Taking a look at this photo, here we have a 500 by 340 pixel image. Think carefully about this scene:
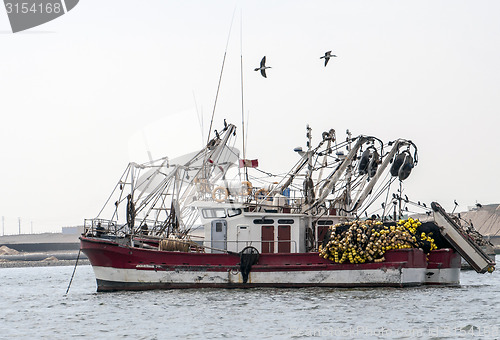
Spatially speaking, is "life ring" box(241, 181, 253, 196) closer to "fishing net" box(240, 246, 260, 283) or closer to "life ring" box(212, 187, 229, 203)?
"life ring" box(212, 187, 229, 203)

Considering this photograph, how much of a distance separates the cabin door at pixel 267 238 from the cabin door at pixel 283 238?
0.33m

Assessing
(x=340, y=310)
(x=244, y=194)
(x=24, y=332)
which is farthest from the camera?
(x=244, y=194)

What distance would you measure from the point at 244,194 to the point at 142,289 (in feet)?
21.0

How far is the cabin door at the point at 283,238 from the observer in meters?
34.8

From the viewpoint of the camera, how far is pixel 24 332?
24.8 metres

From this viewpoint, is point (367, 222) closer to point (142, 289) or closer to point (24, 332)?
point (142, 289)

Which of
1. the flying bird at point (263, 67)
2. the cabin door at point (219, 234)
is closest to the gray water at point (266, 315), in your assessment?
the cabin door at point (219, 234)

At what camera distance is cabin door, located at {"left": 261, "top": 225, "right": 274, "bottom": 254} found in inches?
1373

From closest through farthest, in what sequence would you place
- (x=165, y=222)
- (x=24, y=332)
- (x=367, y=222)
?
(x=24, y=332)
(x=367, y=222)
(x=165, y=222)

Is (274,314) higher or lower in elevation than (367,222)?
lower

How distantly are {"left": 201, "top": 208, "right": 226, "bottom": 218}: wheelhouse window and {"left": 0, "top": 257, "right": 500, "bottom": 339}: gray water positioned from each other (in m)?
3.74

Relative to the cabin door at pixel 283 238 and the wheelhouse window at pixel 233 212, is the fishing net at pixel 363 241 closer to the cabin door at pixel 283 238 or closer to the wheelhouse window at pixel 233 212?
the cabin door at pixel 283 238

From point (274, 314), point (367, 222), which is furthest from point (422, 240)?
point (274, 314)

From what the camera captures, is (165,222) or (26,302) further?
(165,222)
